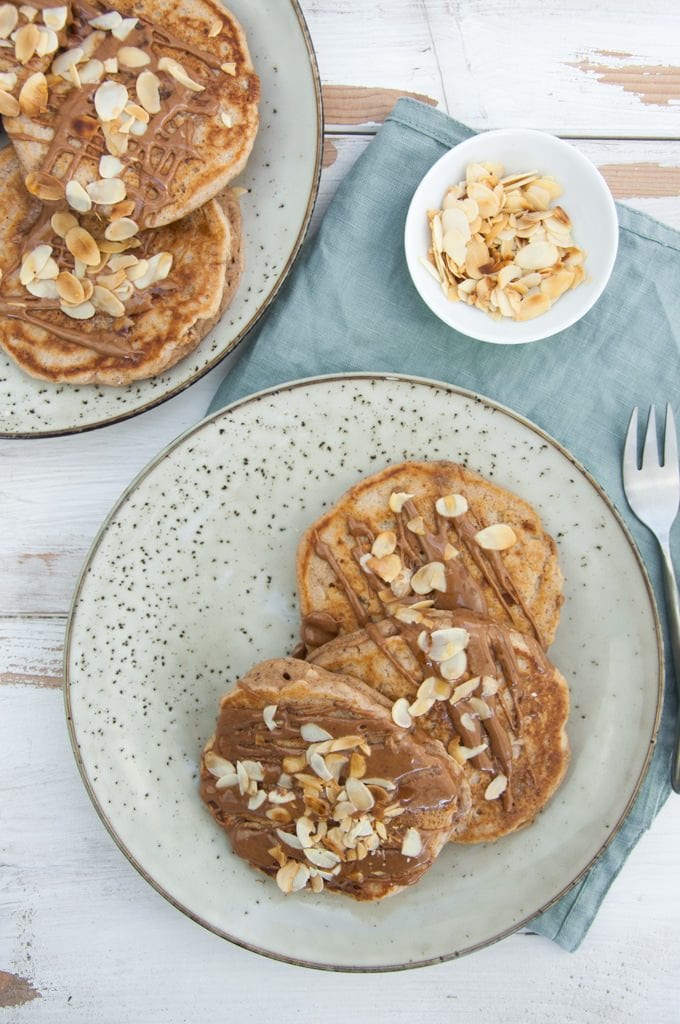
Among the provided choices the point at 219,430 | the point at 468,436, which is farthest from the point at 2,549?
the point at 468,436

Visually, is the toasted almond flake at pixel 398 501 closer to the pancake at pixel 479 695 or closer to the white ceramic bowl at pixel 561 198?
the pancake at pixel 479 695

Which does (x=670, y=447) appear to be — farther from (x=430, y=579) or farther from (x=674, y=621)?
(x=430, y=579)

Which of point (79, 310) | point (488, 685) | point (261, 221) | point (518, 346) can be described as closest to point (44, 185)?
point (79, 310)

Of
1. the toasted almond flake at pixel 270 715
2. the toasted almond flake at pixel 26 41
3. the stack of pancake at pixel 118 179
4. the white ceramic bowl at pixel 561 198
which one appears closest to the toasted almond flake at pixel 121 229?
the stack of pancake at pixel 118 179

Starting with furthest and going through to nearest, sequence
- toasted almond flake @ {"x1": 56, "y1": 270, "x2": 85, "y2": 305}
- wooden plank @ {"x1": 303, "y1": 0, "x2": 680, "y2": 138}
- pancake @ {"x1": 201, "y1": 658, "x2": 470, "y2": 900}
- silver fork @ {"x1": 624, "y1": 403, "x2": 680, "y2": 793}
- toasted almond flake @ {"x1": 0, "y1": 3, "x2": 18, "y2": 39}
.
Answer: wooden plank @ {"x1": 303, "y1": 0, "x2": 680, "y2": 138} < silver fork @ {"x1": 624, "y1": 403, "x2": 680, "y2": 793} < toasted almond flake @ {"x1": 56, "y1": 270, "x2": 85, "y2": 305} < toasted almond flake @ {"x1": 0, "y1": 3, "x2": 18, "y2": 39} < pancake @ {"x1": 201, "y1": 658, "x2": 470, "y2": 900}

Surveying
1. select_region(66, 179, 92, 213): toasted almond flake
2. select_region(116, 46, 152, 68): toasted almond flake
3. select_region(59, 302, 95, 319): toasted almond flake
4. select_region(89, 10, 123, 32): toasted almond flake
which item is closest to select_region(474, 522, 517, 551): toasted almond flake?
select_region(59, 302, 95, 319): toasted almond flake

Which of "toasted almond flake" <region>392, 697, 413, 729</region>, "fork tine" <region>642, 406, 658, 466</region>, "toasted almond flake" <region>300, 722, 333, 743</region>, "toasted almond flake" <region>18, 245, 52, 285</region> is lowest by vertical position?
"toasted almond flake" <region>300, 722, 333, 743</region>

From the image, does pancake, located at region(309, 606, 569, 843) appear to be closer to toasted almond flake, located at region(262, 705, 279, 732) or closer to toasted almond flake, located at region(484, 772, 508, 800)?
toasted almond flake, located at region(484, 772, 508, 800)

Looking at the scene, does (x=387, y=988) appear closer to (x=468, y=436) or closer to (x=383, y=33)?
(x=468, y=436)
